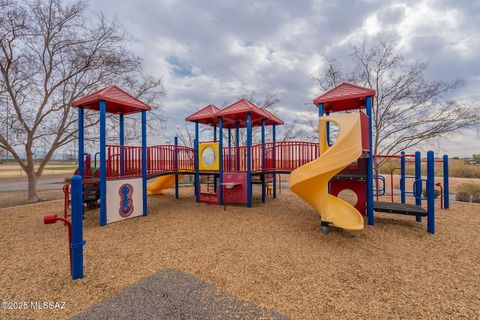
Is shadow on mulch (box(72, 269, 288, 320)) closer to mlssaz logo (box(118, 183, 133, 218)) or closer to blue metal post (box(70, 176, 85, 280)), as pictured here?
blue metal post (box(70, 176, 85, 280))

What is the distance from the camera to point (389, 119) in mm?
11922

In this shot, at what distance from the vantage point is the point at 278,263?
3.92m

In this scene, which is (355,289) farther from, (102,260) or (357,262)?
(102,260)

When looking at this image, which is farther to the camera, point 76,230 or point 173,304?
point 76,230

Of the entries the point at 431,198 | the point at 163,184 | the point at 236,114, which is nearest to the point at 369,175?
the point at 431,198

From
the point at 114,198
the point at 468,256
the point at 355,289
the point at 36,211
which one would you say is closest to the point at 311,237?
the point at 355,289

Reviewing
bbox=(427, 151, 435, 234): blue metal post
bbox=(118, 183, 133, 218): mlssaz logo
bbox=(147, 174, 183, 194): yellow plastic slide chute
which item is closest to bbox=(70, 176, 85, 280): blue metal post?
bbox=(118, 183, 133, 218): mlssaz logo

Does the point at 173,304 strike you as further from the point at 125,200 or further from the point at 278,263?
the point at 125,200

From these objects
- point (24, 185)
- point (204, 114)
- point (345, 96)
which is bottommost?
point (24, 185)

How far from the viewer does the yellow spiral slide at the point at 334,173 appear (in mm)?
4754

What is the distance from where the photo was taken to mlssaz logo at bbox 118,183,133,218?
270 inches

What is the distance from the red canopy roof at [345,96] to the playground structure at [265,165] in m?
0.03

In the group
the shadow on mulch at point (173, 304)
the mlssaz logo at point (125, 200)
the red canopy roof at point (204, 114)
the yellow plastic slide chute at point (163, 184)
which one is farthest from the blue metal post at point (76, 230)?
the yellow plastic slide chute at point (163, 184)

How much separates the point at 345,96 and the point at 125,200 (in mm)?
7291
